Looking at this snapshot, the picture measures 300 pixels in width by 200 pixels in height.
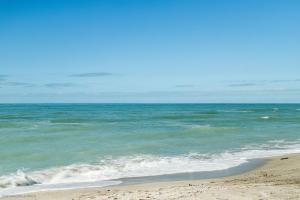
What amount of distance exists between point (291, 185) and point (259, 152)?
938 centimetres

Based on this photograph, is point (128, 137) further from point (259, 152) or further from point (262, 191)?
point (262, 191)

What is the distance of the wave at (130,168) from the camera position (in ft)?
42.6

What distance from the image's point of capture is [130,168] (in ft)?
50.1

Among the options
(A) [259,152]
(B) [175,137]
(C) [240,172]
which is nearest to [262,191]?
(C) [240,172]

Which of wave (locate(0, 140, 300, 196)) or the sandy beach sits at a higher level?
the sandy beach

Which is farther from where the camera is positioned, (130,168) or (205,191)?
(130,168)

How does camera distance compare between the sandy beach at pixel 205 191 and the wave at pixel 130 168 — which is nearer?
the sandy beach at pixel 205 191

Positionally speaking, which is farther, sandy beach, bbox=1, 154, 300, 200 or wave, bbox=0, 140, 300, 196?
wave, bbox=0, 140, 300, 196

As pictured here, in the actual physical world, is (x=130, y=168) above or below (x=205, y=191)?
below

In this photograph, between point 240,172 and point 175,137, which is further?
point 175,137

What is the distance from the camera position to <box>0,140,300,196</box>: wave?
13.0 metres

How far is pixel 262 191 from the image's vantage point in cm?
952

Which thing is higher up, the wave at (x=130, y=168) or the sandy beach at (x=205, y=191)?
the sandy beach at (x=205, y=191)

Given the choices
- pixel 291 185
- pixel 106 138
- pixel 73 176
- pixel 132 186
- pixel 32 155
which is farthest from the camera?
pixel 106 138
